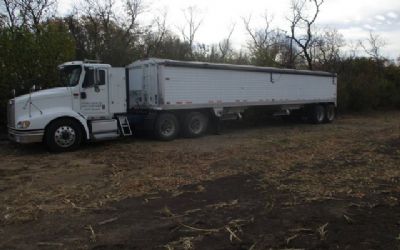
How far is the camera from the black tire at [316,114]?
77.2 ft

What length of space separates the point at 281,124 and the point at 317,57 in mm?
16743

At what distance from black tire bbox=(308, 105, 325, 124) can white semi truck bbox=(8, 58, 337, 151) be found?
10.3 ft

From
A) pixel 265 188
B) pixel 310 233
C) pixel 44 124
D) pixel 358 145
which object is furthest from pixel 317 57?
pixel 310 233

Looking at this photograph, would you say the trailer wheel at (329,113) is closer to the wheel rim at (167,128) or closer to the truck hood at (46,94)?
the wheel rim at (167,128)

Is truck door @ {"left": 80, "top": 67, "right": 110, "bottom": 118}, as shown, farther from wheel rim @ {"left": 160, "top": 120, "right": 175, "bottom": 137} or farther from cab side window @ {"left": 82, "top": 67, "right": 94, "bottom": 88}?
wheel rim @ {"left": 160, "top": 120, "right": 175, "bottom": 137}

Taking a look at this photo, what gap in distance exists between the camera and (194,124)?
17156 mm

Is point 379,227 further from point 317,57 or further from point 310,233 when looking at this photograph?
point 317,57

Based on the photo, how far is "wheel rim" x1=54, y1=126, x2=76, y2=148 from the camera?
1342 cm

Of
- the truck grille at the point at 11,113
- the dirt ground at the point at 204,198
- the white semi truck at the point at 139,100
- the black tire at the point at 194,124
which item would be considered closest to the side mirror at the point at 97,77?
the white semi truck at the point at 139,100

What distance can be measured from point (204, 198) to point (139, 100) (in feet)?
31.2

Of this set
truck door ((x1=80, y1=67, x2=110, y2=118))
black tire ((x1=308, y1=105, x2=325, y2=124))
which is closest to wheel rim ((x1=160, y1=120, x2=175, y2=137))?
truck door ((x1=80, y1=67, x2=110, y2=118))

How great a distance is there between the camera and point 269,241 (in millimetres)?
5359

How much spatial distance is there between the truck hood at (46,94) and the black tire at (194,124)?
4633 millimetres

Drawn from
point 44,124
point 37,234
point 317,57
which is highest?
point 317,57
